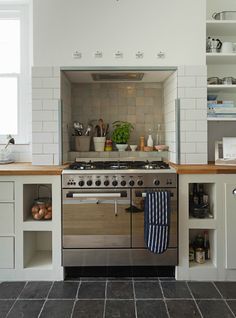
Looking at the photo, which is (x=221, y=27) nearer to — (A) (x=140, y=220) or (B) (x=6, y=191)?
(A) (x=140, y=220)

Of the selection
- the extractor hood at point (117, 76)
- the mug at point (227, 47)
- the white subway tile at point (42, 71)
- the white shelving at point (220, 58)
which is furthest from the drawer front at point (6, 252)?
the mug at point (227, 47)

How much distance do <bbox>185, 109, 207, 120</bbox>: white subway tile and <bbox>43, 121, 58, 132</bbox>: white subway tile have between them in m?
1.26

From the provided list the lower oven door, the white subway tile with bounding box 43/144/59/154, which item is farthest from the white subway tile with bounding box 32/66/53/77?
the lower oven door

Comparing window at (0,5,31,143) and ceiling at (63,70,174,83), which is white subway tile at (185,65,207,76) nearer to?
ceiling at (63,70,174,83)

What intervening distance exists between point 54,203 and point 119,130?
114 cm

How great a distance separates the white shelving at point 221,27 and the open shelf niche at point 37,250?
260 centimetres

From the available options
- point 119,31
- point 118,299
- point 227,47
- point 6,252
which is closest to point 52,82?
point 119,31

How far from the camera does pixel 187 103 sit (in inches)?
111

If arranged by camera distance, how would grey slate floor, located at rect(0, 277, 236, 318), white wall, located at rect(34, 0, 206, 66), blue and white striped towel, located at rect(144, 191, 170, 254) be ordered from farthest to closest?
1. white wall, located at rect(34, 0, 206, 66)
2. blue and white striped towel, located at rect(144, 191, 170, 254)
3. grey slate floor, located at rect(0, 277, 236, 318)

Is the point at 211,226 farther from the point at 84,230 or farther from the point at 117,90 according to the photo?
the point at 117,90

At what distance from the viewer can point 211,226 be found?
2.48m

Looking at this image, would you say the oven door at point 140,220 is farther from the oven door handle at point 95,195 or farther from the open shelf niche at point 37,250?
the open shelf niche at point 37,250

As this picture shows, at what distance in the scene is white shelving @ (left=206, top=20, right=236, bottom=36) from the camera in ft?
9.25

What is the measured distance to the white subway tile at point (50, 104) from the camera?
9.27 feet
